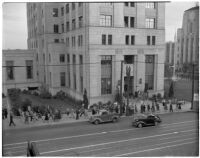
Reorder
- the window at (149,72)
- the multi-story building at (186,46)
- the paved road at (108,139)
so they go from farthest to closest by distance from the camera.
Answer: the multi-story building at (186,46), the window at (149,72), the paved road at (108,139)

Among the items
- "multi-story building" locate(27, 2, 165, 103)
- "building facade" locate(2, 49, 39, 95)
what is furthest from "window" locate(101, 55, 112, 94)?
"building facade" locate(2, 49, 39, 95)

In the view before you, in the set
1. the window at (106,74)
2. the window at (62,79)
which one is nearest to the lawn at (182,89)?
the window at (106,74)

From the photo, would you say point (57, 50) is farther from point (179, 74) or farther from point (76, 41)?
point (179, 74)

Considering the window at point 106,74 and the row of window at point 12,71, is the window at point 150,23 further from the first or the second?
the row of window at point 12,71

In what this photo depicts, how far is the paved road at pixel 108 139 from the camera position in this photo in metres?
12.5

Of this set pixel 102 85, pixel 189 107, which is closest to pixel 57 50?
pixel 102 85

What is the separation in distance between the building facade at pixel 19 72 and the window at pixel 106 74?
13.0m

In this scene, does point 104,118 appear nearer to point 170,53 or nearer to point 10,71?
point 10,71

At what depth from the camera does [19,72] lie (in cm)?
3378

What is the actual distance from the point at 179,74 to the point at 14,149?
26.3 meters

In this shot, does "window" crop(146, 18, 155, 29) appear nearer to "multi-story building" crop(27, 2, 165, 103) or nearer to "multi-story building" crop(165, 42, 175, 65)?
"multi-story building" crop(27, 2, 165, 103)

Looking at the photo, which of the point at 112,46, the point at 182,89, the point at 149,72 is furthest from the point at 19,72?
the point at 182,89

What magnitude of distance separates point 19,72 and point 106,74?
14.4 m

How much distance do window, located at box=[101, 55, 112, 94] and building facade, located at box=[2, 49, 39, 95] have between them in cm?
1296
